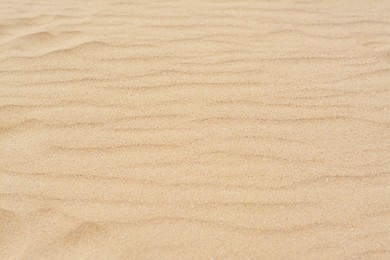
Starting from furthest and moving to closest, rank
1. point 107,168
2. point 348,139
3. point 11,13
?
point 11,13 < point 348,139 < point 107,168

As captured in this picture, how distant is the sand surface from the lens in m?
1.95

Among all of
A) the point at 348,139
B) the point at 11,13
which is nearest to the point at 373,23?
the point at 348,139

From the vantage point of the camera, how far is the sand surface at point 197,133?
1.95 m

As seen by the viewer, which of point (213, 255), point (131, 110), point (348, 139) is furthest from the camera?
point (131, 110)

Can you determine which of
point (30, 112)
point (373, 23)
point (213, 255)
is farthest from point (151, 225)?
point (373, 23)

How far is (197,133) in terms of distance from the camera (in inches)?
94.7

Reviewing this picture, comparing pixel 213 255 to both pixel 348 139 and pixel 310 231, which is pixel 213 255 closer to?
pixel 310 231

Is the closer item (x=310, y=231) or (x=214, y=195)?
(x=310, y=231)

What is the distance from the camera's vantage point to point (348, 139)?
237 centimetres

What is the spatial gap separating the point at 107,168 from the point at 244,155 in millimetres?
667

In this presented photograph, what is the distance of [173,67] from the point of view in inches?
114

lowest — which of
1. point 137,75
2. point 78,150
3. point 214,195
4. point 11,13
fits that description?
point 214,195

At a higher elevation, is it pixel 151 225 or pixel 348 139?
pixel 348 139

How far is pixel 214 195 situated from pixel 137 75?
107cm
